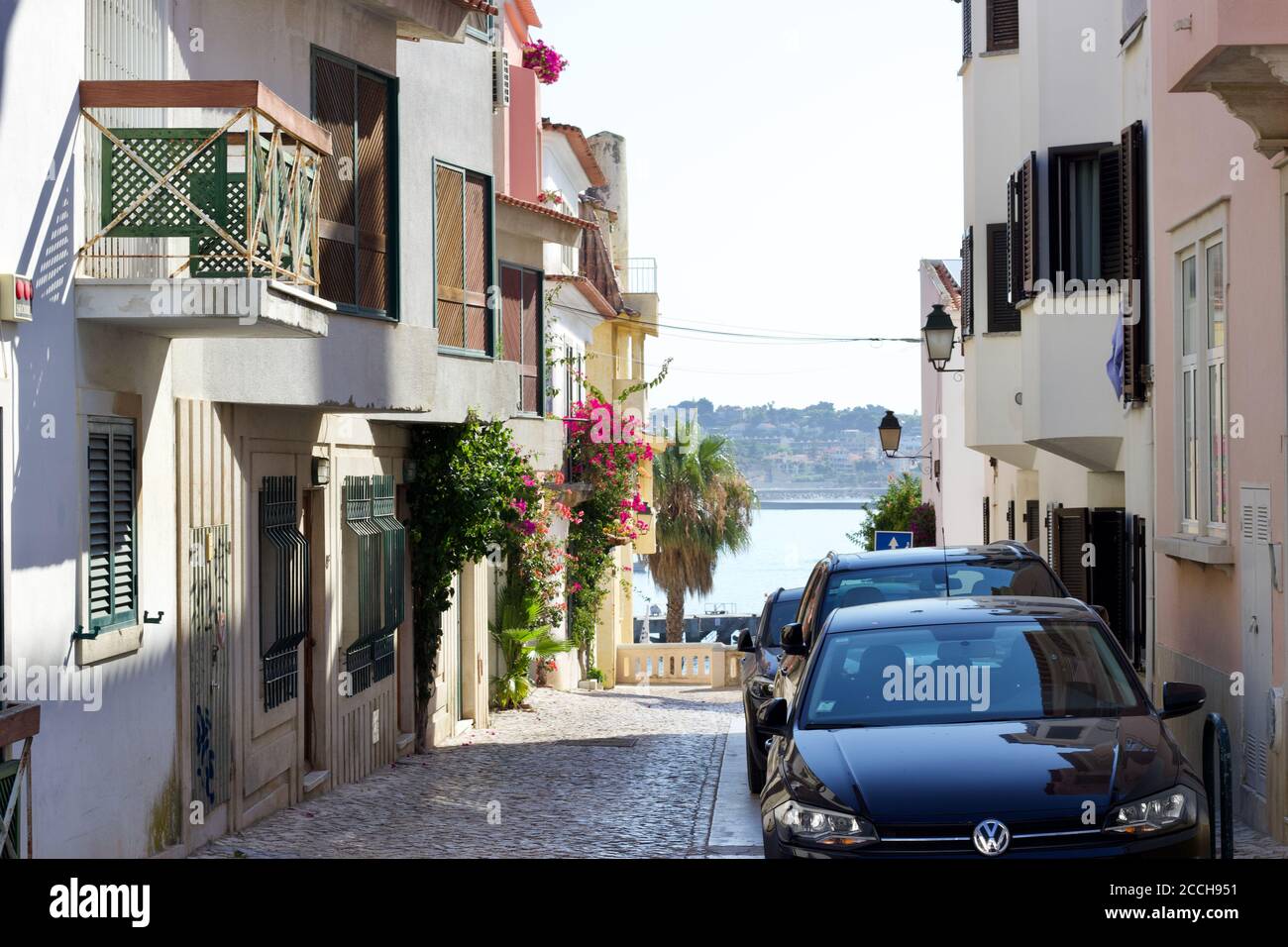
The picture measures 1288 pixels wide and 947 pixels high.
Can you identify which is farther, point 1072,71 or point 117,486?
point 1072,71

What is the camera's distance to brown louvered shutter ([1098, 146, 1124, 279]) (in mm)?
15422

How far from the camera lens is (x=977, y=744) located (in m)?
7.11

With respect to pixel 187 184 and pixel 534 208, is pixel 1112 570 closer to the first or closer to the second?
pixel 534 208

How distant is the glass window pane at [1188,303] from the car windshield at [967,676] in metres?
4.77

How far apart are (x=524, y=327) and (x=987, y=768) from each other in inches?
704

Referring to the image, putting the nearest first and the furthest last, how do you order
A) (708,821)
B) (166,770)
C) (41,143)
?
(41,143), (166,770), (708,821)

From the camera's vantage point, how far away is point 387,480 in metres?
17.2

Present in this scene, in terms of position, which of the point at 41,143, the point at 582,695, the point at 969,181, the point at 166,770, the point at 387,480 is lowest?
the point at 582,695

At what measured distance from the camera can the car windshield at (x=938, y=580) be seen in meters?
11.2

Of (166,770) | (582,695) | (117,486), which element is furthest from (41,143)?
(582,695)
